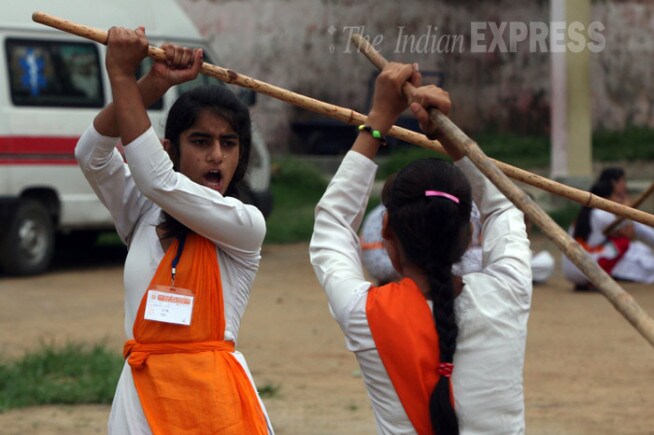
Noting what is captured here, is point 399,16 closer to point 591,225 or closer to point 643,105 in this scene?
point 643,105

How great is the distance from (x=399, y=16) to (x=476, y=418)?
1545 cm

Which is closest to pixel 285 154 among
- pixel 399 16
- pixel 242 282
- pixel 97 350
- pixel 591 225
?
pixel 399 16

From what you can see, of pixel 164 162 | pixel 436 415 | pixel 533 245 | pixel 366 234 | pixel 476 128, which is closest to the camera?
pixel 436 415

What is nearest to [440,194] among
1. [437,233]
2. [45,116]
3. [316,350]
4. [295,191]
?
[437,233]

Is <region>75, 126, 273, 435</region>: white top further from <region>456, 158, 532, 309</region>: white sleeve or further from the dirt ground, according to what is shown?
the dirt ground

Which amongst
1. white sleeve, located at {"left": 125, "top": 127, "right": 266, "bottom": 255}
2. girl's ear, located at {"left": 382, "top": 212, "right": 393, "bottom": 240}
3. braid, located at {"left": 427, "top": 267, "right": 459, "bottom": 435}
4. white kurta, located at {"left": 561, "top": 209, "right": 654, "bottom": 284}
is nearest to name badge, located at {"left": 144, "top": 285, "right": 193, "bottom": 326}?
white sleeve, located at {"left": 125, "top": 127, "right": 266, "bottom": 255}

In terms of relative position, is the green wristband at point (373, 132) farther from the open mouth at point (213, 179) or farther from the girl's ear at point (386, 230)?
the open mouth at point (213, 179)

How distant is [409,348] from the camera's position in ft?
8.23

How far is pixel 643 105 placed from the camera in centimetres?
1861

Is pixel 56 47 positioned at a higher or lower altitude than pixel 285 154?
higher

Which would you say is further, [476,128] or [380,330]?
[476,128]

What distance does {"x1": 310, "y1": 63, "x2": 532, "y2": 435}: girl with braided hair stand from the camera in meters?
2.52

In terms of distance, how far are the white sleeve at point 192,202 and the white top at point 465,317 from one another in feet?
1.27

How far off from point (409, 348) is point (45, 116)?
9050mm
